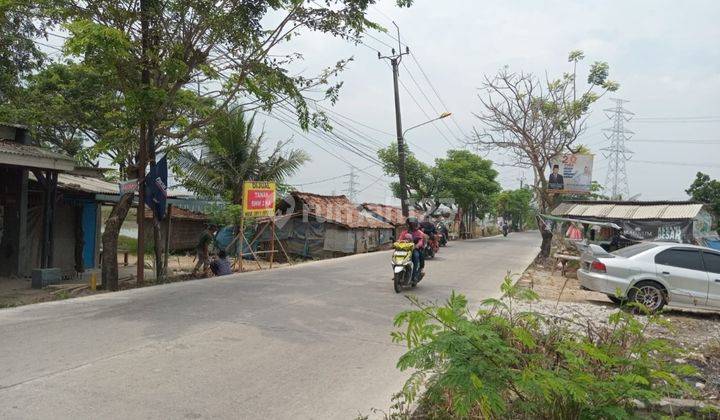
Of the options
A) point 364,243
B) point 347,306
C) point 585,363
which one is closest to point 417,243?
point 347,306

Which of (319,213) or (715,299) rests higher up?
(319,213)

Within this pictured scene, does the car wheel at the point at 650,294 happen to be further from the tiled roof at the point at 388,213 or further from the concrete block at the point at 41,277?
the tiled roof at the point at 388,213

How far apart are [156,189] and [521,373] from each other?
10.6 metres

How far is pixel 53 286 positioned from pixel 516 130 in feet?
54.7

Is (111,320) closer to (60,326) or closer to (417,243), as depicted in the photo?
(60,326)

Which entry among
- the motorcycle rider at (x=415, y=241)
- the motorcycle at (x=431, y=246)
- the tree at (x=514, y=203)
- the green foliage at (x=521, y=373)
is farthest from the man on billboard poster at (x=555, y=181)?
the tree at (x=514, y=203)

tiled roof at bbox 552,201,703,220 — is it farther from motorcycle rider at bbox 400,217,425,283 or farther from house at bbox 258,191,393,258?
motorcycle rider at bbox 400,217,425,283

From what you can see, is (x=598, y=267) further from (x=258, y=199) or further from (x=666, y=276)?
(x=258, y=199)

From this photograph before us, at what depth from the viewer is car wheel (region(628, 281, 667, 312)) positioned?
408 inches

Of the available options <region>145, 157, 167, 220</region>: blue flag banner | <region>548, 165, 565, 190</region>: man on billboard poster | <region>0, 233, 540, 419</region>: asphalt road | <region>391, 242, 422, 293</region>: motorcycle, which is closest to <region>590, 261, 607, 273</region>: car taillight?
<region>0, 233, 540, 419</region>: asphalt road

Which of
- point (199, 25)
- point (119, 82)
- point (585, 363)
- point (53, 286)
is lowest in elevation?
point (53, 286)

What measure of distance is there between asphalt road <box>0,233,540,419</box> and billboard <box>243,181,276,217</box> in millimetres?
4588

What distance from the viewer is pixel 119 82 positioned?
448 inches

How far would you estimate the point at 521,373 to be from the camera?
3.50 meters
